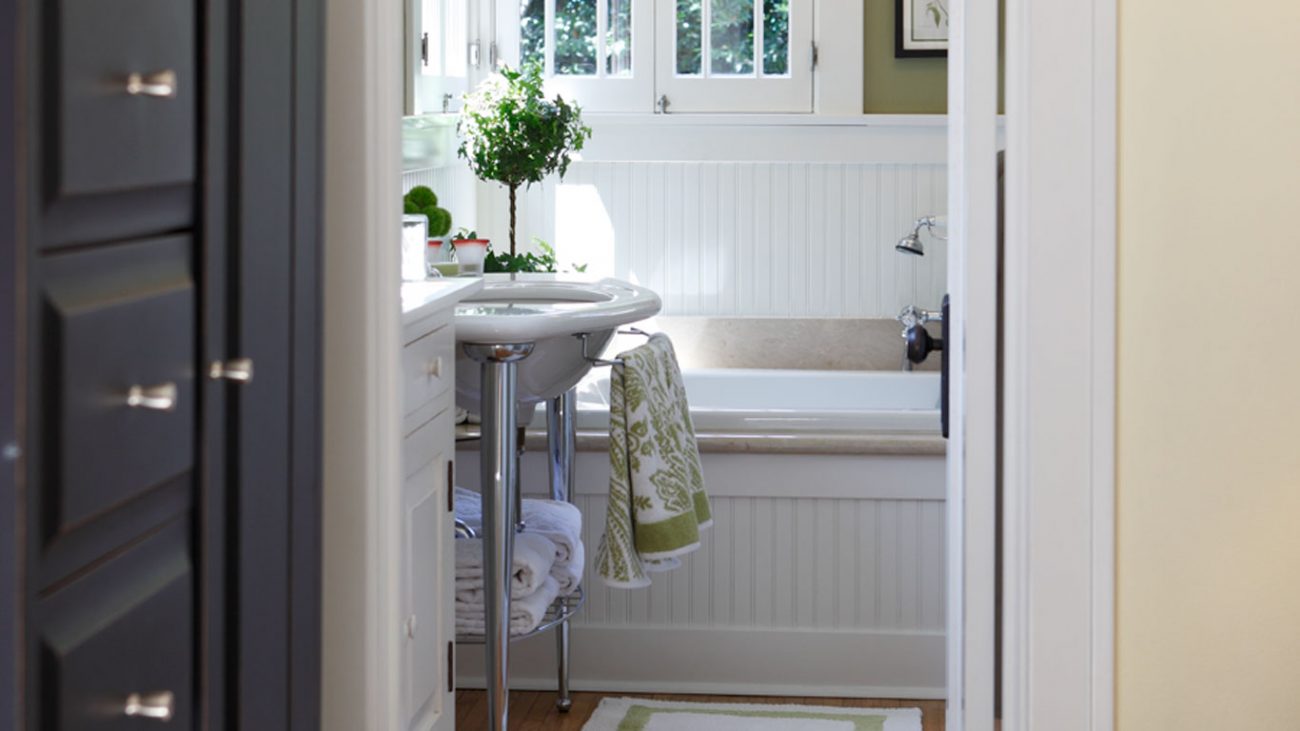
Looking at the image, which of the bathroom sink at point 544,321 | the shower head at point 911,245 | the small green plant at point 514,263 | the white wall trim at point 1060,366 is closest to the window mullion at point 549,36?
the small green plant at point 514,263

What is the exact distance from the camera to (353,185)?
6.33 ft

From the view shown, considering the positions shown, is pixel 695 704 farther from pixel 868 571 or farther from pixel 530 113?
pixel 530 113

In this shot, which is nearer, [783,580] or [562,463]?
[562,463]

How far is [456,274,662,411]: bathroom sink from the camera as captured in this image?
2.62 meters

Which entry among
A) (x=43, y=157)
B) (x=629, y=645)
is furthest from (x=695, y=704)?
(x=43, y=157)

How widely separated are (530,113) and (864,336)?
50.4 inches

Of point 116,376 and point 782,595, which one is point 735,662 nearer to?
point 782,595

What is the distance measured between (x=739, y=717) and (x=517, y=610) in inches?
25.8

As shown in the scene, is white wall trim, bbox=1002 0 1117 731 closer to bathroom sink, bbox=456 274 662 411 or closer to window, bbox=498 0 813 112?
bathroom sink, bbox=456 274 662 411

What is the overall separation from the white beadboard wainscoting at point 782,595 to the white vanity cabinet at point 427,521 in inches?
40.6

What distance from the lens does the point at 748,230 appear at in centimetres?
462

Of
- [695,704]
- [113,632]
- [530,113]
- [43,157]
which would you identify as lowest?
[695,704]

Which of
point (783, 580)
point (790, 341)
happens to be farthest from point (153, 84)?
point (790, 341)

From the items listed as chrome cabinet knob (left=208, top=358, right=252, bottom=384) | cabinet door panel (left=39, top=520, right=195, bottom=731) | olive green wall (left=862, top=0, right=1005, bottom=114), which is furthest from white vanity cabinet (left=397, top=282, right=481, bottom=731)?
olive green wall (left=862, top=0, right=1005, bottom=114)
